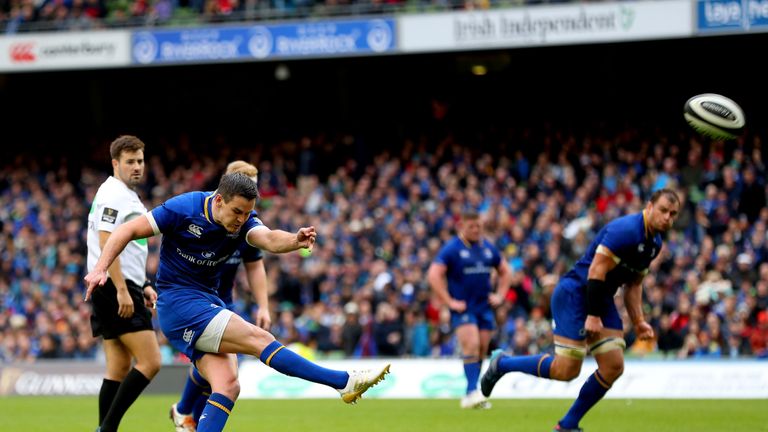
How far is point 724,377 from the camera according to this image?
15.5 meters

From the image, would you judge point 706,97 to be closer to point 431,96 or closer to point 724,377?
point 724,377

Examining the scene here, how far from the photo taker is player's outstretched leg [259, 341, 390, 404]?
7504 mm

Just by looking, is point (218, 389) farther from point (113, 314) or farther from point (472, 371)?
point (472, 371)

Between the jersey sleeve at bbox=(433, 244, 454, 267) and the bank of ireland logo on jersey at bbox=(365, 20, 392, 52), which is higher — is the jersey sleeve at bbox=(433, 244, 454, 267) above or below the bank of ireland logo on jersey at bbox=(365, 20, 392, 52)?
below

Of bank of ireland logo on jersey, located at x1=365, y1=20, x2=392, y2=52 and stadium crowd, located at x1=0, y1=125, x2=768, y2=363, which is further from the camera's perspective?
bank of ireland logo on jersey, located at x1=365, y1=20, x2=392, y2=52

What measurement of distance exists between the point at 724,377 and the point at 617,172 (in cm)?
705

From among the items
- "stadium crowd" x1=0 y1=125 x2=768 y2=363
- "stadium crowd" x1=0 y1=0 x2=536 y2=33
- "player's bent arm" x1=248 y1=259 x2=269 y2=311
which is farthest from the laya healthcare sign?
"player's bent arm" x1=248 y1=259 x2=269 y2=311

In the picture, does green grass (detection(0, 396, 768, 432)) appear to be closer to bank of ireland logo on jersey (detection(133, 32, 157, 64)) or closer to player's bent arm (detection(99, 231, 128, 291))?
player's bent arm (detection(99, 231, 128, 291))

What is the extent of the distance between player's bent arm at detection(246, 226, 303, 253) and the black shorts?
1.94 meters

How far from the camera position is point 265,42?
24.1 metres

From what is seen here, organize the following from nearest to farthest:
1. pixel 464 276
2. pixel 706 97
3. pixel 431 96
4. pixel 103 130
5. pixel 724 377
→ pixel 706 97 → pixel 464 276 → pixel 724 377 → pixel 431 96 → pixel 103 130

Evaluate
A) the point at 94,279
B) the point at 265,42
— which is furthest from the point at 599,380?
the point at 265,42

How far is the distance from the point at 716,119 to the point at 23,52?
728 inches

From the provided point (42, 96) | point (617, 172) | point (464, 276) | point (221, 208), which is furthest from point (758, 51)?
point (221, 208)
